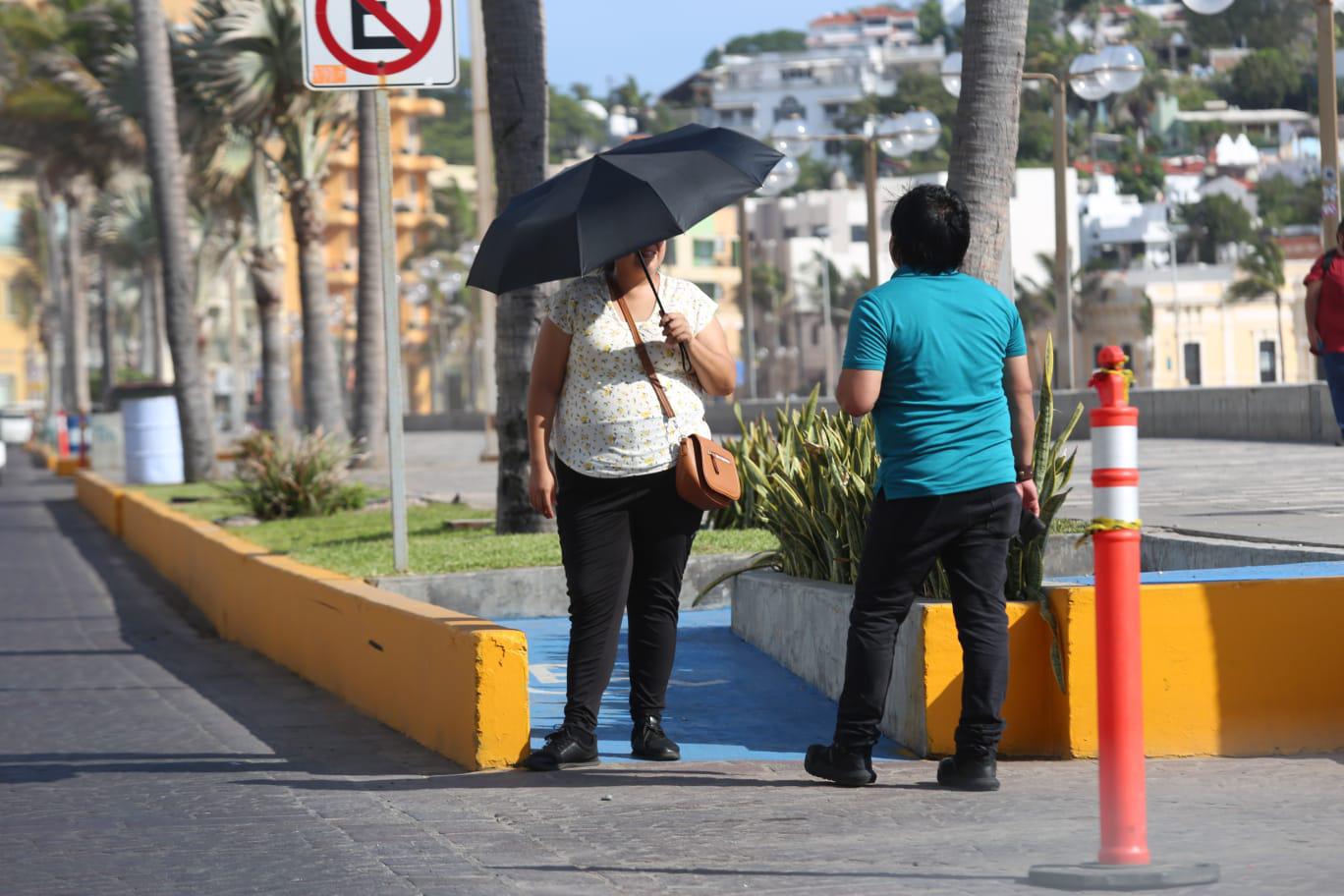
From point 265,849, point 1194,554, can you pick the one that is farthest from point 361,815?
point 1194,554

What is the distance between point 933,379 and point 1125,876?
186cm

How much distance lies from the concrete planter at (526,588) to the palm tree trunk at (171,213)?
644 inches

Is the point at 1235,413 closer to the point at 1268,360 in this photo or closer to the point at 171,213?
the point at 171,213

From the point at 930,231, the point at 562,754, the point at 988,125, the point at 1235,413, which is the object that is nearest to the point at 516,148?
the point at 988,125

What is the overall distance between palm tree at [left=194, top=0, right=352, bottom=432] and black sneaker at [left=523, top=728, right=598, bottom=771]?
67.6ft

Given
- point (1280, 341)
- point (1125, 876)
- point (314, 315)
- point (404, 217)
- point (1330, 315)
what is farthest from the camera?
point (404, 217)

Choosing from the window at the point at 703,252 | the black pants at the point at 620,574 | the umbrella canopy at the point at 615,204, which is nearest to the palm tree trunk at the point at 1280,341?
the window at the point at 703,252

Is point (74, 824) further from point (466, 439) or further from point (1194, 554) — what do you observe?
point (466, 439)

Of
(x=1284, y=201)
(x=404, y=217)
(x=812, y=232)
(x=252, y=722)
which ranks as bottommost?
(x=252, y=722)

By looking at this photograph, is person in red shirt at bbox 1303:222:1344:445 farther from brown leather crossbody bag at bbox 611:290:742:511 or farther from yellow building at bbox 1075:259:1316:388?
yellow building at bbox 1075:259:1316:388

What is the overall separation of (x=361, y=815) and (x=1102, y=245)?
114m

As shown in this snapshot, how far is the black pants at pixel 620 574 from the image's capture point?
7.18 m

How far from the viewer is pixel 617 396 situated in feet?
23.3

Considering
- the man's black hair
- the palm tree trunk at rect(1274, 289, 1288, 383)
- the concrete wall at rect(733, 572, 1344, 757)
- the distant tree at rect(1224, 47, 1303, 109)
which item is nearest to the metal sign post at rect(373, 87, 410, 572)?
the concrete wall at rect(733, 572, 1344, 757)
